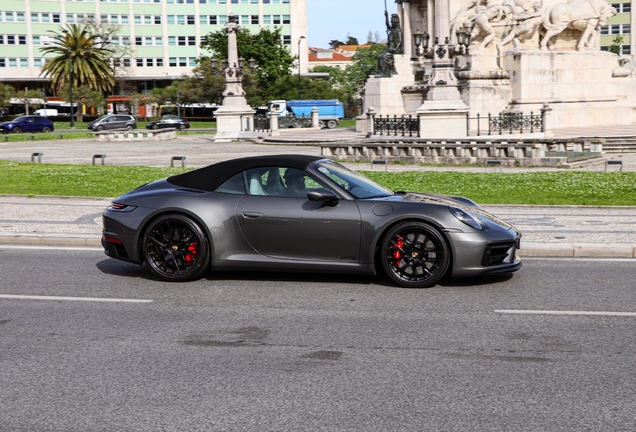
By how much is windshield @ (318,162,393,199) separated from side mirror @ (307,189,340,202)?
241mm

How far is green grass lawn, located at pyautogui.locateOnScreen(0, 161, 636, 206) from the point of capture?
15.7m

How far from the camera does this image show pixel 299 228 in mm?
8578

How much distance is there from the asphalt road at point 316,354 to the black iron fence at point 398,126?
27.4 meters

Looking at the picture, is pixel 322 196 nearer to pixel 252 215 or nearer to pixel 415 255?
pixel 252 215

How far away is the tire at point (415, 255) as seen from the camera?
8.36m

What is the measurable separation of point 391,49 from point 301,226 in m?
41.5

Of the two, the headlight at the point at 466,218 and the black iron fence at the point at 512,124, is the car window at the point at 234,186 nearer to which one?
the headlight at the point at 466,218

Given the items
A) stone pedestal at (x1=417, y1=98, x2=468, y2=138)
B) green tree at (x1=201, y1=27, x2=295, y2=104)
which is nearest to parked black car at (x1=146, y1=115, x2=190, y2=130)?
green tree at (x1=201, y1=27, x2=295, y2=104)

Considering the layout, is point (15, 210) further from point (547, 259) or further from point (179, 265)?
point (547, 259)

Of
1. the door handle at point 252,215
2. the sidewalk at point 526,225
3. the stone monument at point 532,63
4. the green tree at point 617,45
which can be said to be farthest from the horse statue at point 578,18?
the green tree at point 617,45

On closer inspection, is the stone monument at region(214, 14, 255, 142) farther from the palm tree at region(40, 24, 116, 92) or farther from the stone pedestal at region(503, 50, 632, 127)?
the palm tree at region(40, 24, 116, 92)

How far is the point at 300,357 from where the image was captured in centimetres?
606

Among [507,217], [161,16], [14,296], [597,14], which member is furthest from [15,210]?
[161,16]

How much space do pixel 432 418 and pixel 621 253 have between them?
627 centimetres
